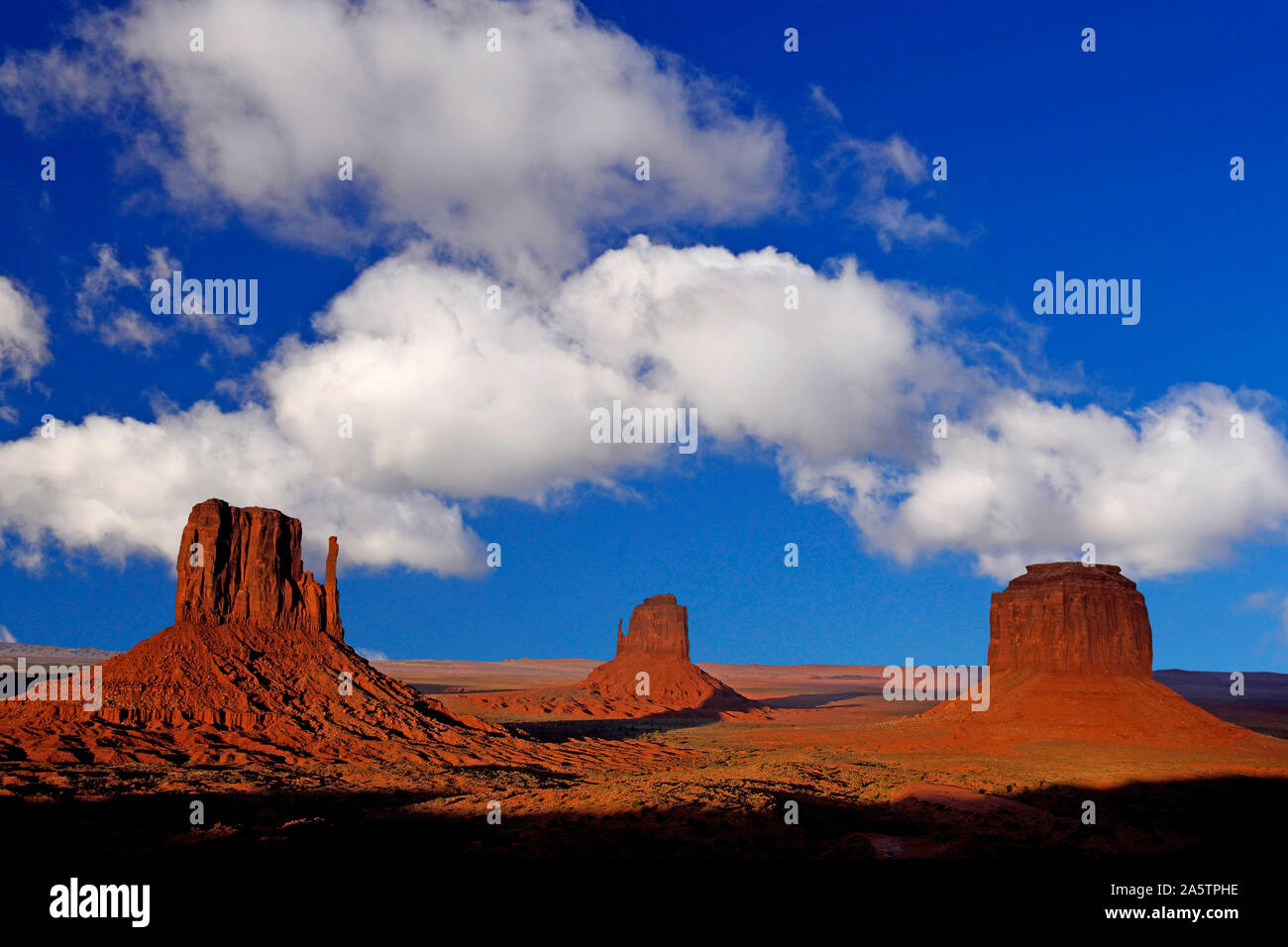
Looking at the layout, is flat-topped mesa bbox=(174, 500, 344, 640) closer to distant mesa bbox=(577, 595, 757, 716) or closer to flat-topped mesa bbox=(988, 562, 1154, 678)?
flat-topped mesa bbox=(988, 562, 1154, 678)

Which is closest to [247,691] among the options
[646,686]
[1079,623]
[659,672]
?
[1079,623]

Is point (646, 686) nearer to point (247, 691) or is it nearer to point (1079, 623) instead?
point (1079, 623)

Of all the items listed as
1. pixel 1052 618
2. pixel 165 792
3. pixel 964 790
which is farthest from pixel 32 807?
pixel 1052 618

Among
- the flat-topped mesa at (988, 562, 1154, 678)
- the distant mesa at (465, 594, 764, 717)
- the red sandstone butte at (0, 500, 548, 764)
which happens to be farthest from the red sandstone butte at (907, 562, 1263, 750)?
the distant mesa at (465, 594, 764, 717)

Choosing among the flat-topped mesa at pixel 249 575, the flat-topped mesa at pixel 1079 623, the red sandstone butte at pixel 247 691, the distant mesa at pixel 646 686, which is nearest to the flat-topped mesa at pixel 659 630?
the distant mesa at pixel 646 686
